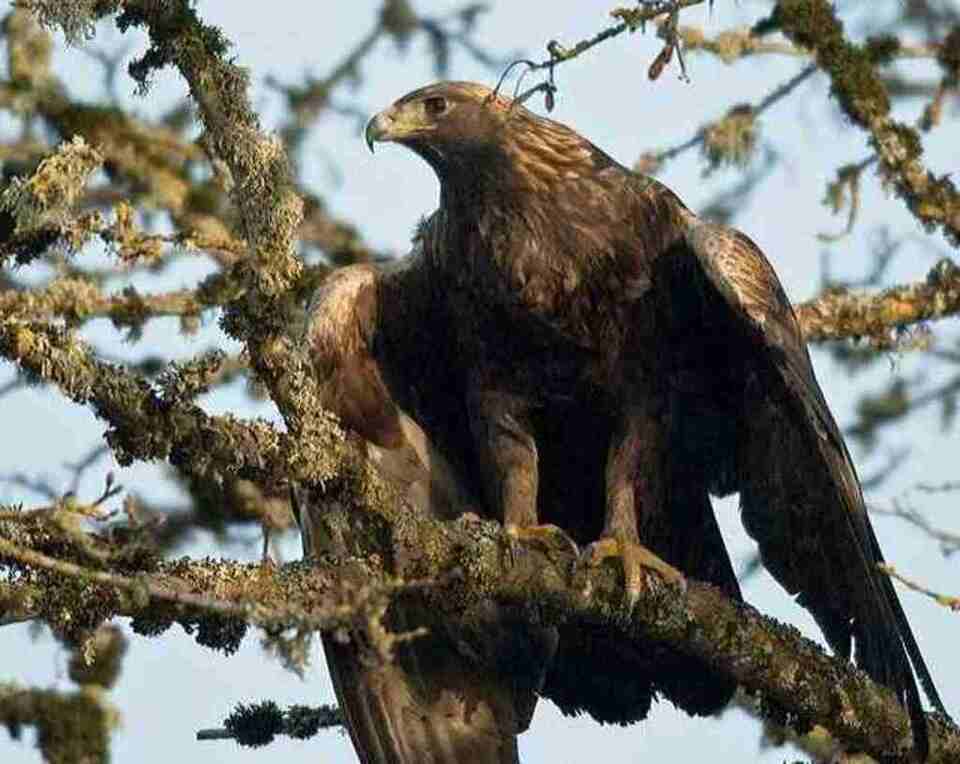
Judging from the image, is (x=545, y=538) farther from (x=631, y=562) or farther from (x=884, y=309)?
(x=884, y=309)

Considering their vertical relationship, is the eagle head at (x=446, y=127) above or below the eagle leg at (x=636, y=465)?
above

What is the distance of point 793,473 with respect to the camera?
6.60m

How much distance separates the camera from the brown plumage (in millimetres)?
6648

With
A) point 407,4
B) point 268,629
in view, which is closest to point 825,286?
point 407,4

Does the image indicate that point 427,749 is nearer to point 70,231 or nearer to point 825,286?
point 825,286

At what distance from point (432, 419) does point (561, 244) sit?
0.82 m

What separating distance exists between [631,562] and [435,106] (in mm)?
1921

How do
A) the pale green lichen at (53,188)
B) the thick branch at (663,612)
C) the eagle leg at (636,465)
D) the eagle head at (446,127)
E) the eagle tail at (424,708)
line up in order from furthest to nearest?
the eagle head at (446,127)
the eagle leg at (636,465)
the eagle tail at (424,708)
the thick branch at (663,612)
the pale green lichen at (53,188)

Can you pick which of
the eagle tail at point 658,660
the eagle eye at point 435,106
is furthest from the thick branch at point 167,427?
the eagle eye at point 435,106

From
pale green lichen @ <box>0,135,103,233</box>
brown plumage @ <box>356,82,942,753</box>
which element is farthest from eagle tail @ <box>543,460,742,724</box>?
pale green lichen @ <box>0,135,103,233</box>

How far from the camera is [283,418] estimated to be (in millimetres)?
4980

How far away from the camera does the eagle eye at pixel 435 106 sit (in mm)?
7410

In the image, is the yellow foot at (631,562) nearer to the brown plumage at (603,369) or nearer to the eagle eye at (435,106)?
the brown plumage at (603,369)

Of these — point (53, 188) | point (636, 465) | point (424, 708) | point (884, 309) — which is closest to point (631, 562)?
point (636, 465)
